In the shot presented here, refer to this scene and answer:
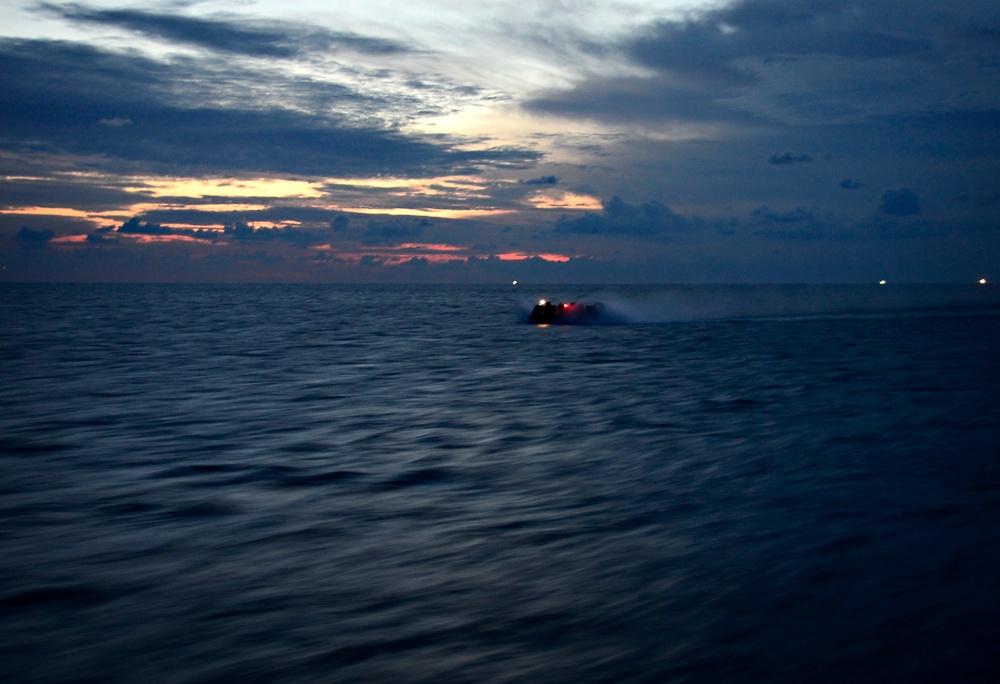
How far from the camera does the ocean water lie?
23.0 feet

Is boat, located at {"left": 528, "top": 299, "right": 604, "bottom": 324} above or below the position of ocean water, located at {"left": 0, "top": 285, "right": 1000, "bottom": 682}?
above

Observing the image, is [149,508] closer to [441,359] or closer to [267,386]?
[267,386]

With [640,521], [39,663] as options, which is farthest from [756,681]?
[39,663]

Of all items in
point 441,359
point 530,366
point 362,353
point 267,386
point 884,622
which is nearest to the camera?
point 884,622

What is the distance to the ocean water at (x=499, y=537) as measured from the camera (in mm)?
7012

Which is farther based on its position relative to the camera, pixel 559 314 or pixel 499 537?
pixel 559 314

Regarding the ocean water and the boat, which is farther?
the boat

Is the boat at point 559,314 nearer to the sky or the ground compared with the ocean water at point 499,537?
nearer to the sky

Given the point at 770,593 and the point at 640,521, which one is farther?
the point at 640,521

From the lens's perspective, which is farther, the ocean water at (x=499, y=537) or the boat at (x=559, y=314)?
the boat at (x=559, y=314)

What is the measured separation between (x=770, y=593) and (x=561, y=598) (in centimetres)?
228

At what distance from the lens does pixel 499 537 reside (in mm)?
10508

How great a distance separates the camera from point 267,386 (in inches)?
1094

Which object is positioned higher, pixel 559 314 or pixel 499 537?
pixel 559 314
